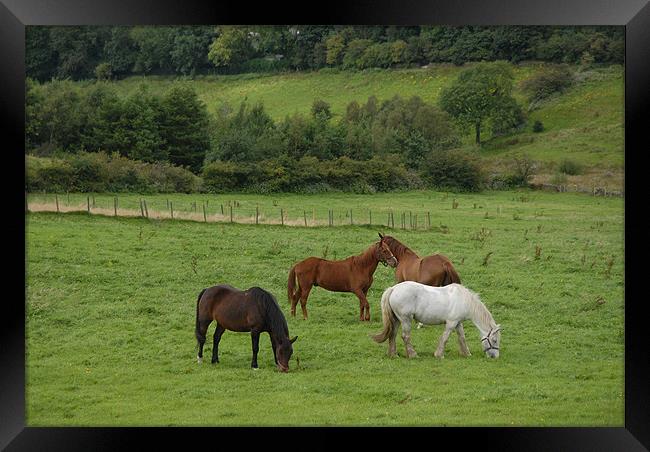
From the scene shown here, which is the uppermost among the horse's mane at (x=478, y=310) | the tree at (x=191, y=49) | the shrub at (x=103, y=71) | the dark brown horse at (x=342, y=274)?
the tree at (x=191, y=49)

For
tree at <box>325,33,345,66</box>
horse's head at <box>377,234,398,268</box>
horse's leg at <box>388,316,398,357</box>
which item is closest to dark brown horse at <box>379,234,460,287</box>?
horse's head at <box>377,234,398,268</box>

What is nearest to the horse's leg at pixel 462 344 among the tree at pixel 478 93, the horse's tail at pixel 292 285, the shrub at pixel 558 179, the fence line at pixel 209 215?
the horse's tail at pixel 292 285

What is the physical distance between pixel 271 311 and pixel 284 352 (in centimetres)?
77

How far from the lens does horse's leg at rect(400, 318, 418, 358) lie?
45.4 feet

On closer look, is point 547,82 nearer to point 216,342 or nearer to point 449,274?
point 449,274

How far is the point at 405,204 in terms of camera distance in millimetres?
24562

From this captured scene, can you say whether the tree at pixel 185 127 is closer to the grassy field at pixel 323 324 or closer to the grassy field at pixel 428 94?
the grassy field at pixel 428 94

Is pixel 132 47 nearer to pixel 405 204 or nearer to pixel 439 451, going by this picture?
pixel 405 204

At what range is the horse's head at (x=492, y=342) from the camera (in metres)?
14.0

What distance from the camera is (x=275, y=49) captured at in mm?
29016

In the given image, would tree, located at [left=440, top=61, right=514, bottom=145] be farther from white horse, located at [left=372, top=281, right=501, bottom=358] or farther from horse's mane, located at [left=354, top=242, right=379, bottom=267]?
white horse, located at [left=372, top=281, right=501, bottom=358]

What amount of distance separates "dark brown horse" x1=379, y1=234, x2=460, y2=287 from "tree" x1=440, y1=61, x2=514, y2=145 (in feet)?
44.3

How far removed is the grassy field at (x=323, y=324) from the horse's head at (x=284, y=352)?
0.17m

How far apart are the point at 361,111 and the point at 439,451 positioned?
19164mm
